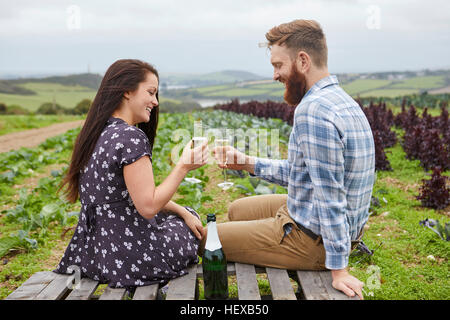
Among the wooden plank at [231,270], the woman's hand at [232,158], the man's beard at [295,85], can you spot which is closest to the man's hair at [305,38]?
the man's beard at [295,85]

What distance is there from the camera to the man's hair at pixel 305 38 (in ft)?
7.91

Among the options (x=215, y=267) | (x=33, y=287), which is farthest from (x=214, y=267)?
(x=33, y=287)

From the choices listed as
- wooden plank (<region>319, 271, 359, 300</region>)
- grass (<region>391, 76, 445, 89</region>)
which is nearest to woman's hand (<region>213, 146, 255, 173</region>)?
wooden plank (<region>319, 271, 359, 300</region>)

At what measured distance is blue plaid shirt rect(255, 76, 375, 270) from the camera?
7.30ft

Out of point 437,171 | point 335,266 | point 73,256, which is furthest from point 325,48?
point 437,171

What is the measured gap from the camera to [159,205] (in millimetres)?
2270

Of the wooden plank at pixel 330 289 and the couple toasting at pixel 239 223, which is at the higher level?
the couple toasting at pixel 239 223

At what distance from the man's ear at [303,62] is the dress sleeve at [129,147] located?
1.05 meters

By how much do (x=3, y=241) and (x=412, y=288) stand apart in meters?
4.02

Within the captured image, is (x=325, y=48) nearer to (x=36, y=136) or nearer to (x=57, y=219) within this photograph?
(x=57, y=219)

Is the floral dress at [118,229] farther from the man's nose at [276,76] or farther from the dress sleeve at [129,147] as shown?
the man's nose at [276,76]

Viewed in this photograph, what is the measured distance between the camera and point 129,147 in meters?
2.24

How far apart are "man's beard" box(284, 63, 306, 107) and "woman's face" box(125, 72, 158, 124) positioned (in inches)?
33.4

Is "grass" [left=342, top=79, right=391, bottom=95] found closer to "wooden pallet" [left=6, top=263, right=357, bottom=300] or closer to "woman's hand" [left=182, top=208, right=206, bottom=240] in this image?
"woman's hand" [left=182, top=208, right=206, bottom=240]
